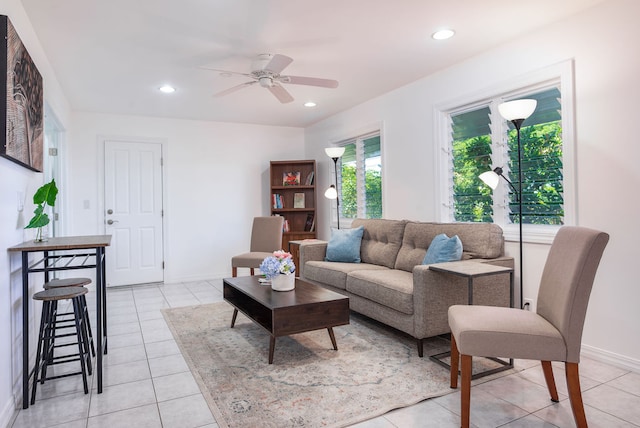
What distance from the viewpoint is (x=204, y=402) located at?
A: 2.21 meters

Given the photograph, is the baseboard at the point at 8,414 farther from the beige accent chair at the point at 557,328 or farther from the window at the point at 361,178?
the window at the point at 361,178

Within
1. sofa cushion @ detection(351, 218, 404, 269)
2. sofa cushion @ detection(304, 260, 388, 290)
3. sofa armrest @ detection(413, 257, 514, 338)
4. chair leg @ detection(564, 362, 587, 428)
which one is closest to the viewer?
chair leg @ detection(564, 362, 587, 428)

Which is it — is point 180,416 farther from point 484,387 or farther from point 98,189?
point 98,189

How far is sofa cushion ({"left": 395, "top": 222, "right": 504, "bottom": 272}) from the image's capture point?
3176mm

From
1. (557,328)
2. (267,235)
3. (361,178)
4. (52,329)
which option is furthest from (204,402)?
(361,178)

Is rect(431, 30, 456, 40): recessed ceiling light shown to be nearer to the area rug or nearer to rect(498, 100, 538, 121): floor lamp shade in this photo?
rect(498, 100, 538, 121): floor lamp shade

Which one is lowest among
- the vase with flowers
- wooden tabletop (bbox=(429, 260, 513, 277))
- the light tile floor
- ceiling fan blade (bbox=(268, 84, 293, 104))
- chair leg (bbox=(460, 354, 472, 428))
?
the light tile floor

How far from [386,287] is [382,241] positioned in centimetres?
113

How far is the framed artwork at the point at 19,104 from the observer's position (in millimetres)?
1985

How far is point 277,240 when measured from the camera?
536 centimetres

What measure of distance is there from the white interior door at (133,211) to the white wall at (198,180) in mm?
117

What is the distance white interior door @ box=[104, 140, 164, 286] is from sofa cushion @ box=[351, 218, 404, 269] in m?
3.08

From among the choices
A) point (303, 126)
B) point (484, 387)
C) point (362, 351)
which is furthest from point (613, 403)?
point (303, 126)

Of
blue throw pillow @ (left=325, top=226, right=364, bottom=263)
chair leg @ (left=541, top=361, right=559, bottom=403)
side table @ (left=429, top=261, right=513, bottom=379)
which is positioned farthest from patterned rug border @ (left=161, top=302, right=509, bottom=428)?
blue throw pillow @ (left=325, top=226, right=364, bottom=263)
